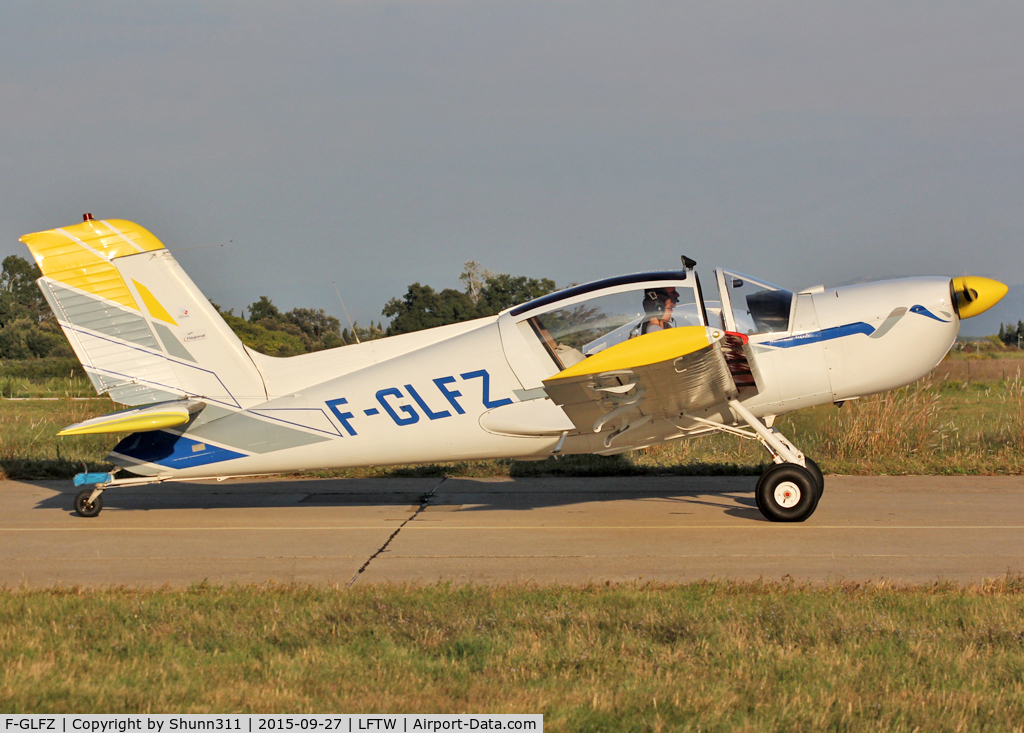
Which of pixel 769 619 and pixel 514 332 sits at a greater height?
pixel 514 332

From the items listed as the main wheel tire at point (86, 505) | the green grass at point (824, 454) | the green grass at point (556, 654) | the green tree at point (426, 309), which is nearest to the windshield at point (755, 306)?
the green grass at point (556, 654)

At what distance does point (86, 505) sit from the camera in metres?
8.91

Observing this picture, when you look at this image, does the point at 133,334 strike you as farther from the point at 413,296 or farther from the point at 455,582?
the point at 413,296

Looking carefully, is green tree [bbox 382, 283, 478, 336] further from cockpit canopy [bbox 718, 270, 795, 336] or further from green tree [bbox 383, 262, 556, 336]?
cockpit canopy [bbox 718, 270, 795, 336]

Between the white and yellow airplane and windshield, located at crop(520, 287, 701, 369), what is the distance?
1 cm

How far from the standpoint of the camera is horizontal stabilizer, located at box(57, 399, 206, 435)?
7715 mm

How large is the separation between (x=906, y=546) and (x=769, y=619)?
283cm

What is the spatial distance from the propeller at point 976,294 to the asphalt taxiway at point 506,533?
2.03 metres

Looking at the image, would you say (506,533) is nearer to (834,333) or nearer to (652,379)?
(652,379)

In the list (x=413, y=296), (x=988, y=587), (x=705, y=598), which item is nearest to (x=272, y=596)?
(x=705, y=598)

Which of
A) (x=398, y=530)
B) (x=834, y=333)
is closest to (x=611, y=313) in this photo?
(x=834, y=333)

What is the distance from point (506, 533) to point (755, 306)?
318 centimetres

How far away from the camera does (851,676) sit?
405 centimetres

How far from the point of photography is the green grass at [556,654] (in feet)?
12.5
